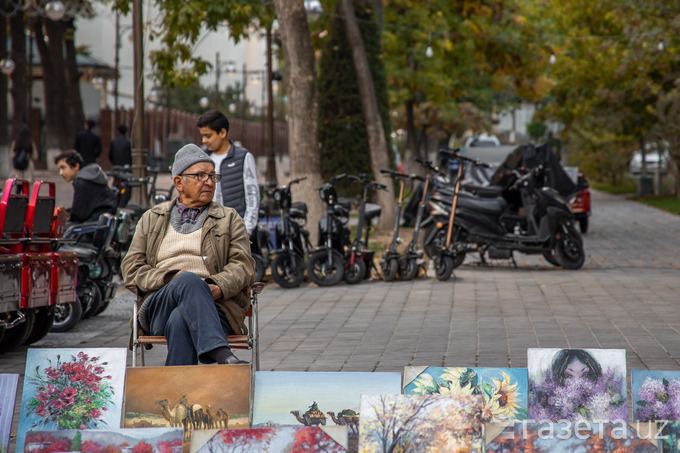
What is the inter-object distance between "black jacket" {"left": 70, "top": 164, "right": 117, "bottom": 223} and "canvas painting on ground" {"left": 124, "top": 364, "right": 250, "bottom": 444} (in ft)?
19.3

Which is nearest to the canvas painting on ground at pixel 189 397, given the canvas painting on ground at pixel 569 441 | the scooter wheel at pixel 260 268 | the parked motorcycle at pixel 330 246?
the canvas painting on ground at pixel 569 441

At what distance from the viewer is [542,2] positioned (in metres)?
44.1

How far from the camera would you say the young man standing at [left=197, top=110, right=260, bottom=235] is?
8000 millimetres

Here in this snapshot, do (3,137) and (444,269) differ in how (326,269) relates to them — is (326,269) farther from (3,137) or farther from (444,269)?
(3,137)

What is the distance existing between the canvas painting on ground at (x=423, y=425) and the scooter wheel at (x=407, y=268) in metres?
9.29

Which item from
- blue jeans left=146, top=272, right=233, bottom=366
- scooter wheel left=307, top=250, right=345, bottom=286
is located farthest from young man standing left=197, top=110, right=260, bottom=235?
scooter wheel left=307, top=250, right=345, bottom=286

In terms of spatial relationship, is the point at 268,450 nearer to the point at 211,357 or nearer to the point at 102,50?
the point at 211,357

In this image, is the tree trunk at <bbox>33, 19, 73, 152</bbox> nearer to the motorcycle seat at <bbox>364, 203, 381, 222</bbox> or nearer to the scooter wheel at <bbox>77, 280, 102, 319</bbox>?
the motorcycle seat at <bbox>364, 203, 381, 222</bbox>

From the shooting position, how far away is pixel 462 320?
32.8ft

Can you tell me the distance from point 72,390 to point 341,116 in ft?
78.2

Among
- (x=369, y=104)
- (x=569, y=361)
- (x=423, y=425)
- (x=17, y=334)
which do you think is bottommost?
(x=17, y=334)

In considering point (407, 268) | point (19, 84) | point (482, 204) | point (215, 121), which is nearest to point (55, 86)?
point (19, 84)

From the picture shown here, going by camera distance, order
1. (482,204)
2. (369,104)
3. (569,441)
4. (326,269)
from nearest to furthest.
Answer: (569,441) → (326,269) → (482,204) → (369,104)

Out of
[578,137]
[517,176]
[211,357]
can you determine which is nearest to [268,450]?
[211,357]
